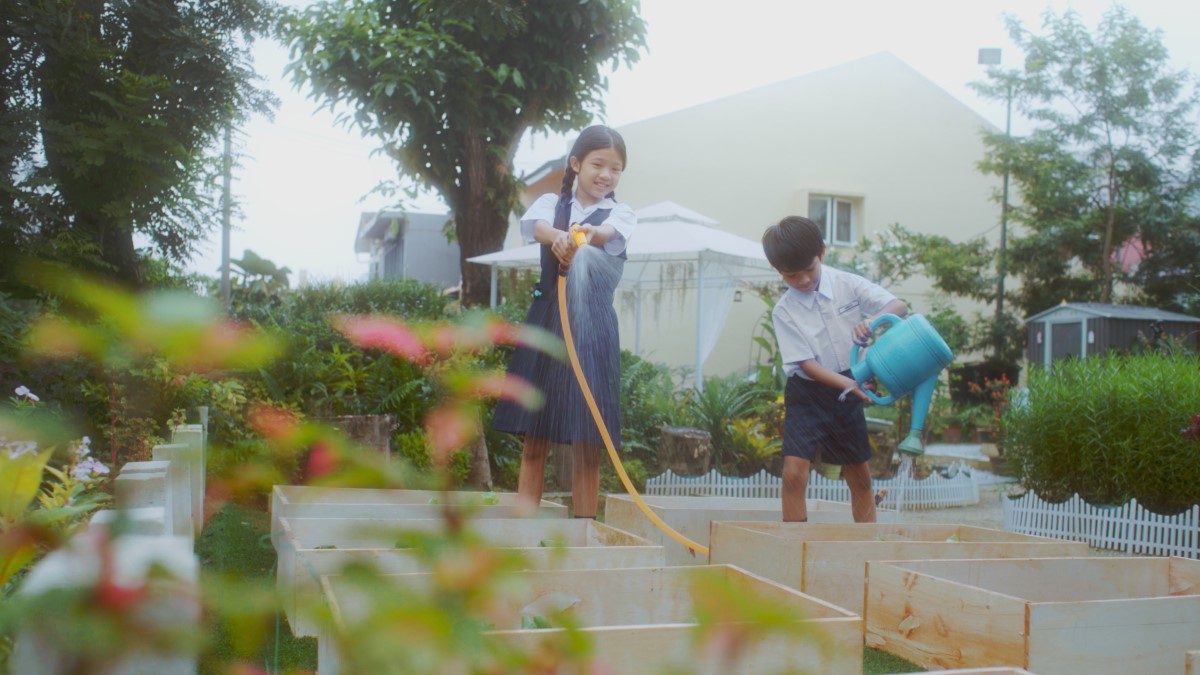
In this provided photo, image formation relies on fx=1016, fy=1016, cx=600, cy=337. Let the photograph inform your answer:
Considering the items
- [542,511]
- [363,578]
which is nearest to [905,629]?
[542,511]

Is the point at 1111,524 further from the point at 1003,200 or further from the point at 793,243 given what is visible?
the point at 1003,200

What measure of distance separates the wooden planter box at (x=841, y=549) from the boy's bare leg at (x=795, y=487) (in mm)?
264

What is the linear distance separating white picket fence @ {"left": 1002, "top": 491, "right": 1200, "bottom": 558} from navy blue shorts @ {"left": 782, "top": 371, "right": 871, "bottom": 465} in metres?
2.38

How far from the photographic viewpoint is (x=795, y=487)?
11.9 ft

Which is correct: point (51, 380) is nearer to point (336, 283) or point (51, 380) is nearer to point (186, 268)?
point (186, 268)

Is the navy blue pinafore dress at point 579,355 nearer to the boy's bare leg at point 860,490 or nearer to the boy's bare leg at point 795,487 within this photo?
the boy's bare leg at point 795,487

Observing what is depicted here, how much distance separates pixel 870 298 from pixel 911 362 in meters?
0.40

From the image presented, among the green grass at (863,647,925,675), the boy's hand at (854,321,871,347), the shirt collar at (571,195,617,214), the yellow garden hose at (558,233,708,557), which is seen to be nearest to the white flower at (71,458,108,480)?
the yellow garden hose at (558,233,708,557)

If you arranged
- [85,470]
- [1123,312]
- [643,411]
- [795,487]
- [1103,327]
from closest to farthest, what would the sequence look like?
1. [85,470]
2. [795,487]
3. [643,411]
4. [1103,327]
5. [1123,312]

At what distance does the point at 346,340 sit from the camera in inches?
262

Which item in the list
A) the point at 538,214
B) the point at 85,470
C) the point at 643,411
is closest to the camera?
the point at 85,470

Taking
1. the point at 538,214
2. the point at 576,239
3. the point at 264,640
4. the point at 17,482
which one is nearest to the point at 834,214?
the point at 538,214

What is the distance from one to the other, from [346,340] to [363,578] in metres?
6.30

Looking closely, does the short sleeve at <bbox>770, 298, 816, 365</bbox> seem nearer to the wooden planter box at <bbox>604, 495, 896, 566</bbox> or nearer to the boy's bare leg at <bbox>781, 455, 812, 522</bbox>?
the boy's bare leg at <bbox>781, 455, 812, 522</bbox>
